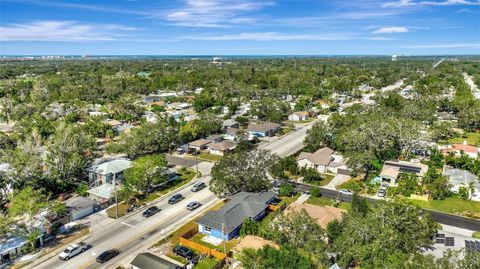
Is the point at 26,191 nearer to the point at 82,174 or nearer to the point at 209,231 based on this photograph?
the point at 82,174

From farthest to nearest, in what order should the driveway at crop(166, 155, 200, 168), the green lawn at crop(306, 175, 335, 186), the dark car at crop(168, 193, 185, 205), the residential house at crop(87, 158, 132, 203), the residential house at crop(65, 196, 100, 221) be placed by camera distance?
the driveway at crop(166, 155, 200, 168)
the green lawn at crop(306, 175, 335, 186)
the residential house at crop(87, 158, 132, 203)
the dark car at crop(168, 193, 185, 205)
the residential house at crop(65, 196, 100, 221)

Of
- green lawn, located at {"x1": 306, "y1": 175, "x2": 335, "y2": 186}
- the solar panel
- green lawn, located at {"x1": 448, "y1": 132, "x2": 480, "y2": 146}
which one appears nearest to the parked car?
green lawn, located at {"x1": 306, "y1": 175, "x2": 335, "y2": 186}

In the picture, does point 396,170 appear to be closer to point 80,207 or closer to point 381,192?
point 381,192

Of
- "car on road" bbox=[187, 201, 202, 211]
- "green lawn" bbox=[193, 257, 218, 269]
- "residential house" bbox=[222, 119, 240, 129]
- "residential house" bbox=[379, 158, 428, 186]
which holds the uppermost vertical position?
"residential house" bbox=[222, 119, 240, 129]

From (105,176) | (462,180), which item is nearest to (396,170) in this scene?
(462,180)

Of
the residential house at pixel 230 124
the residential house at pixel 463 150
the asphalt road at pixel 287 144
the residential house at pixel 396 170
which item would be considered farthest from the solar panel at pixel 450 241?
the residential house at pixel 230 124

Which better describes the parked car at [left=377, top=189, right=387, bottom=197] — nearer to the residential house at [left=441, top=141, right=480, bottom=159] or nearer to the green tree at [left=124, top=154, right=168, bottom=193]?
the residential house at [left=441, top=141, right=480, bottom=159]

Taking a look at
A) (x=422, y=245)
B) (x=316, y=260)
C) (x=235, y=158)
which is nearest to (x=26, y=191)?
(x=235, y=158)
